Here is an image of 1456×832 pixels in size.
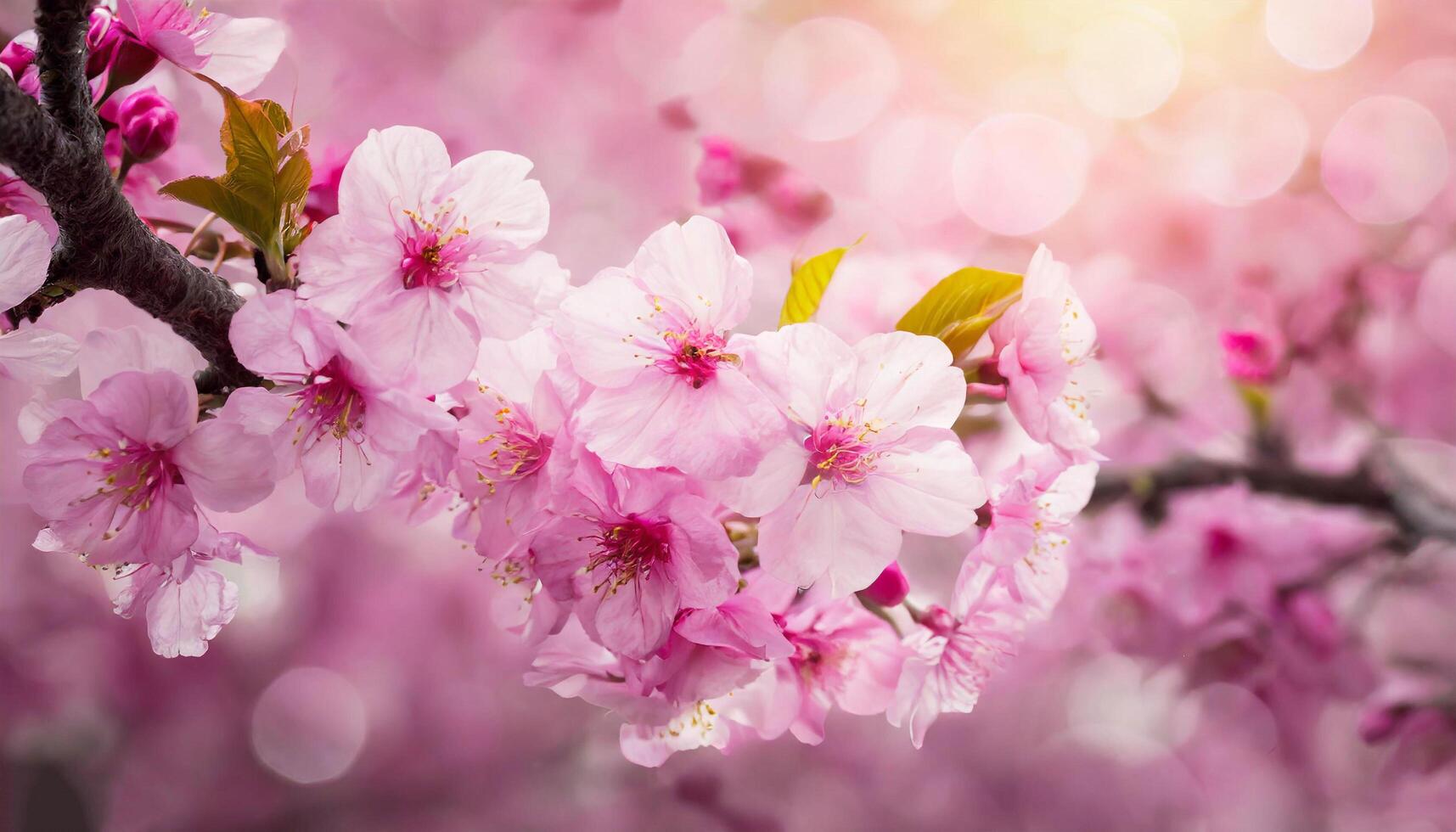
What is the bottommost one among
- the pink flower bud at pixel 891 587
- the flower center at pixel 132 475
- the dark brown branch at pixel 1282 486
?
the dark brown branch at pixel 1282 486

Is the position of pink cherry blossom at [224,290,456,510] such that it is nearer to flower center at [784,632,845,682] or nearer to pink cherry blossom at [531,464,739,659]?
pink cherry blossom at [531,464,739,659]

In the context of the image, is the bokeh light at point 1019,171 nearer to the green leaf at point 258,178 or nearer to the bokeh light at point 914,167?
the bokeh light at point 914,167

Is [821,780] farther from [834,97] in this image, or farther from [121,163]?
[121,163]

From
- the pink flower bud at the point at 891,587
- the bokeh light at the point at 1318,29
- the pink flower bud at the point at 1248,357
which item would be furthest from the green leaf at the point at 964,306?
the bokeh light at the point at 1318,29

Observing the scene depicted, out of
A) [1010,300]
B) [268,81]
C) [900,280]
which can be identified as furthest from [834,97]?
[1010,300]

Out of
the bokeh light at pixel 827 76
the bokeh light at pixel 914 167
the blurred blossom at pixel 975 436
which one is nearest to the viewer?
the blurred blossom at pixel 975 436
